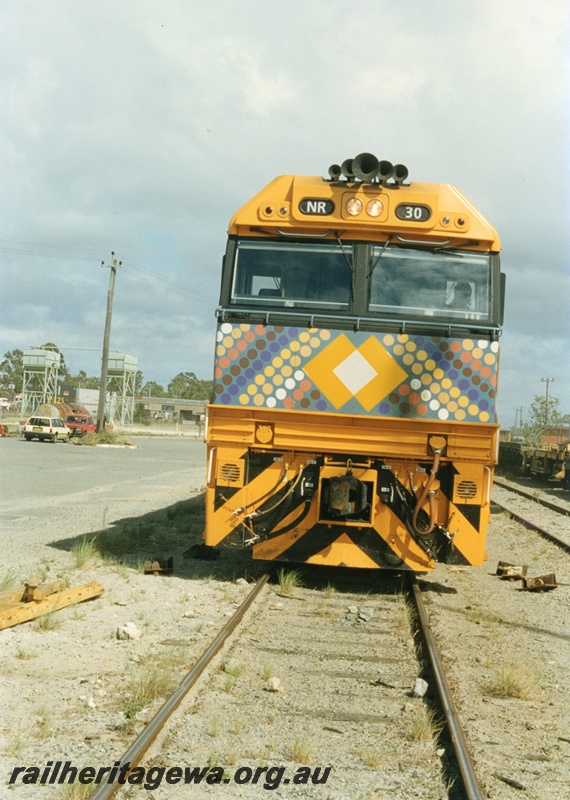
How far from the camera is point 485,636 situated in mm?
6934

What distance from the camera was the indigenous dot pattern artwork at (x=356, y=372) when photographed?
7746mm

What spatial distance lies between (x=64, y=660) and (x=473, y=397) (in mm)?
4317

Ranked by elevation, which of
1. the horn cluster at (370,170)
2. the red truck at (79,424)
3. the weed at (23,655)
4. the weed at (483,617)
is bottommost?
the weed at (23,655)

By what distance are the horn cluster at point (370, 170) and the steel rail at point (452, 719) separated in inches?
162

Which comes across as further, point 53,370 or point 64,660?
point 53,370

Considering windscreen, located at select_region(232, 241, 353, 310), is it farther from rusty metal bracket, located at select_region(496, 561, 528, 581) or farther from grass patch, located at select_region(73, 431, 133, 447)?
grass patch, located at select_region(73, 431, 133, 447)

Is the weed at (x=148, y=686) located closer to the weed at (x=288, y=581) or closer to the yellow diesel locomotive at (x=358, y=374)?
the yellow diesel locomotive at (x=358, y=374)

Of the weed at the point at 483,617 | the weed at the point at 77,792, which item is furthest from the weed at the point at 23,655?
the weed at the point at 483,617

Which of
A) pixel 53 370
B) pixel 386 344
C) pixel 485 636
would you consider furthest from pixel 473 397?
pixel 53 370

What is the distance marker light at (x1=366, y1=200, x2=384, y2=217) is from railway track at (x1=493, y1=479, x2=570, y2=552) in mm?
6888

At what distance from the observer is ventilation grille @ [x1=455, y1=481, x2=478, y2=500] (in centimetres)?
786

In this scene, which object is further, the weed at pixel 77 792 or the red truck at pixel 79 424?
the red truck at pixel 79 424

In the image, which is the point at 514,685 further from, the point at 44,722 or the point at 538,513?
the point at 538,513

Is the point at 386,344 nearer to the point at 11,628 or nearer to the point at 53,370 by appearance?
the point at 11,628
